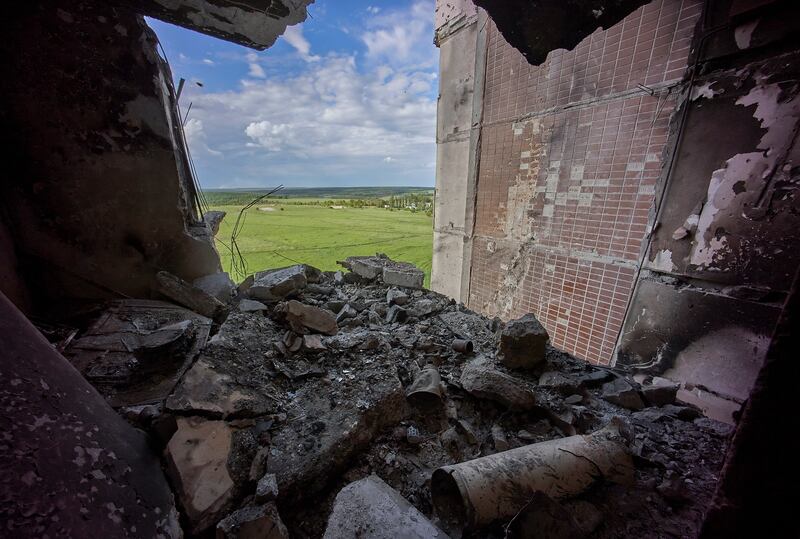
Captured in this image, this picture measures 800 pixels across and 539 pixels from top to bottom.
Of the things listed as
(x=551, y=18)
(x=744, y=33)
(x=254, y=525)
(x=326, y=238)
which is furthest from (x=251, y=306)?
(x=326, y=238)

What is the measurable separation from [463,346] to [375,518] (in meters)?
1.45

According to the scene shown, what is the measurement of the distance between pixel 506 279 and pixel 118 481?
4.36 m

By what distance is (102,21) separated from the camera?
2.05m

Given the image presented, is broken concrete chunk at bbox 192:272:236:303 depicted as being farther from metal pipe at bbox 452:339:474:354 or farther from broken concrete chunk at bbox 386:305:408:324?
metal pipe at bbox 452:339:474:354

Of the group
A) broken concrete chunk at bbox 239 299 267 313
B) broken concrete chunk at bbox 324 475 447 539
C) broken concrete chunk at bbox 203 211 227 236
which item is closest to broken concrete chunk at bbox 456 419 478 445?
broken concrete chunk at bbox 324 475 447 539

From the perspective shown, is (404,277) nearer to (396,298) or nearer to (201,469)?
(396,298)

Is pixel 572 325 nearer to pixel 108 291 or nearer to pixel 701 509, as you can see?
pixel 701 509

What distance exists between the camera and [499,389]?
5.86ft

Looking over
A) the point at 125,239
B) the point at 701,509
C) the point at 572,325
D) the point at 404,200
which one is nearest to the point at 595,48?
the point at 572,325

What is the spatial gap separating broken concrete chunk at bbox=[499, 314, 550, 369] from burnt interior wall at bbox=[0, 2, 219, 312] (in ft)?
9.91

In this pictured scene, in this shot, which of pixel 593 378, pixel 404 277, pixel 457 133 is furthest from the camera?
pixel 457 133

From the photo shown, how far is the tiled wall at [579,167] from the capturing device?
9.12 feet

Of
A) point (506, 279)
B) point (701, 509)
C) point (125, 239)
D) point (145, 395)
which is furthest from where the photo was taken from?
point (506, 279)

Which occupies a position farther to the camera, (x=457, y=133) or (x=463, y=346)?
(x=457, y=133)
